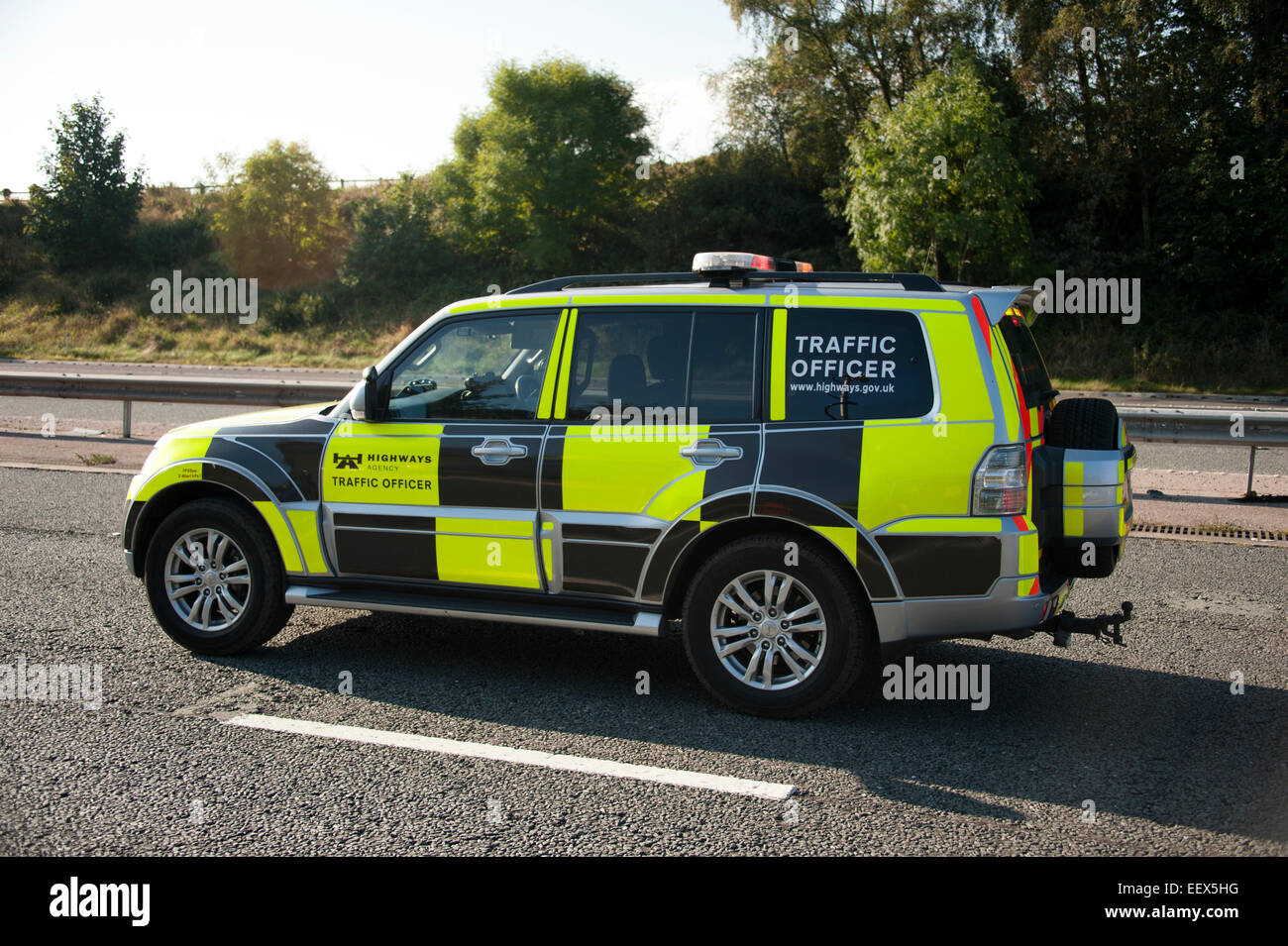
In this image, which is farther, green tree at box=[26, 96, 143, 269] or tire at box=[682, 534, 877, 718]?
green tree at box=[26, 96, 143, 269]

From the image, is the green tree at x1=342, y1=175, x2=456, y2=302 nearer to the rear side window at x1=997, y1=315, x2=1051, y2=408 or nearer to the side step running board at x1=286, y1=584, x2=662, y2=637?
the side step running board at x1=286, y1=584, x2=662, y2=637

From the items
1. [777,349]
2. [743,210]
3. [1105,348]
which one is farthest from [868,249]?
[777,349]

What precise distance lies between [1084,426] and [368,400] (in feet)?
11.2

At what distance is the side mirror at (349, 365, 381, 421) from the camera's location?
5.43 metres

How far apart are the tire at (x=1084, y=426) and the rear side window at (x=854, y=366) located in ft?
2.79

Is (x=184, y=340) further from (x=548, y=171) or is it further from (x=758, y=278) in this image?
(x=758, y=278)

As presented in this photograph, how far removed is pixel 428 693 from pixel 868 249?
25.5 metres

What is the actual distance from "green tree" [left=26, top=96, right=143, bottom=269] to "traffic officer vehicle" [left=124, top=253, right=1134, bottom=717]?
4794cm

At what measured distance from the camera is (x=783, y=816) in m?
3.86

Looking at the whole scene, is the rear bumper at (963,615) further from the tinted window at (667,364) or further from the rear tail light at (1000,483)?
the tinted window at (667,364)

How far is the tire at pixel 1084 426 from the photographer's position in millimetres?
4918
